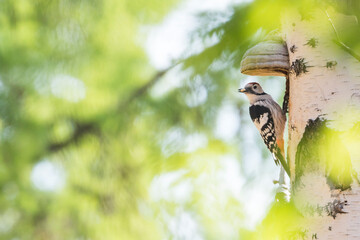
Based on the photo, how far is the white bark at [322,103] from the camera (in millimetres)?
1072

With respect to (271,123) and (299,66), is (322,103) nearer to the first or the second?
(299,66)

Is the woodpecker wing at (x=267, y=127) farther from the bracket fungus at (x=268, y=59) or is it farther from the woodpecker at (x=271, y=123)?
the bracket fungus at (x=268, y=59)

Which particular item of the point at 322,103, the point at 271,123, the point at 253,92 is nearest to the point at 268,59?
the point at 322,103

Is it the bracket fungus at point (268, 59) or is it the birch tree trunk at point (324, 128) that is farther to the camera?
the bracket fungus at point (268, 59)

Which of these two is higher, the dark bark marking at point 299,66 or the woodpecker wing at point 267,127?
the dark bark marking at point 299,66

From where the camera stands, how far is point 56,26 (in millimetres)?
1870

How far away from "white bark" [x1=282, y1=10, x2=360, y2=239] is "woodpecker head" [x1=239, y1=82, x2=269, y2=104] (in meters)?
0.57

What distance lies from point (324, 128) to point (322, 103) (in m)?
0.07

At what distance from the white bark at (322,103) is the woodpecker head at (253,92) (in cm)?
57

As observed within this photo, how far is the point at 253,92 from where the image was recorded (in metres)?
1.91

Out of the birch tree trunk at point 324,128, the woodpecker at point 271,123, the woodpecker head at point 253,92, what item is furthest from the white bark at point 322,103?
the woodpecker head at point 253,92

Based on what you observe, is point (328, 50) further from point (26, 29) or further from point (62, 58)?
point (26, 29)

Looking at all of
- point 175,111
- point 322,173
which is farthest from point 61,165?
point 322,173

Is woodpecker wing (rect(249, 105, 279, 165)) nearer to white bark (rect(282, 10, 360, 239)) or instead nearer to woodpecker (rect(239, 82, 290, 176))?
woodpecker (rect(239, 82, 290, 176))
